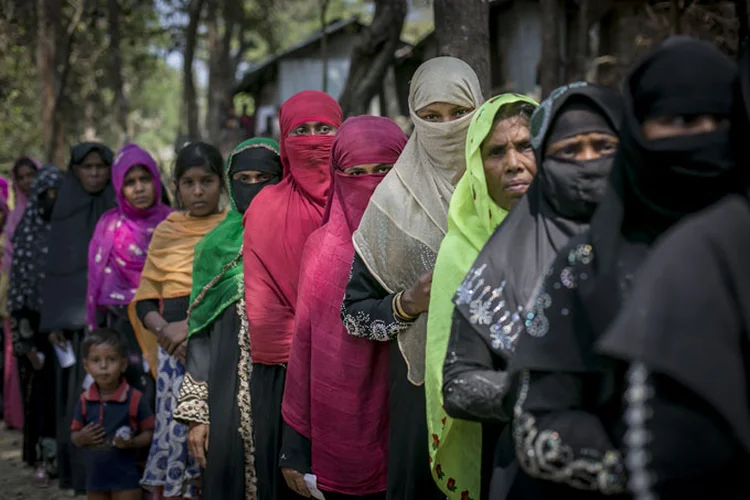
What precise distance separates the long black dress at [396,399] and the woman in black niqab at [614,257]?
111 cm

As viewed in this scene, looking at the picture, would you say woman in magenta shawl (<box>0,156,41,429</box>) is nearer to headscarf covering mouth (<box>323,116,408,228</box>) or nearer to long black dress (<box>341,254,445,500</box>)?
headscarf covering mouth (<box>323,116,408,228</box>)

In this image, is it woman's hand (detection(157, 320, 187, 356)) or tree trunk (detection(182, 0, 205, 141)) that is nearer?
woman's hand (detection(157, 320, 187, 356))

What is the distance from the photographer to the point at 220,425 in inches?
165

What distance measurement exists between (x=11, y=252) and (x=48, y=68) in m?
5.95

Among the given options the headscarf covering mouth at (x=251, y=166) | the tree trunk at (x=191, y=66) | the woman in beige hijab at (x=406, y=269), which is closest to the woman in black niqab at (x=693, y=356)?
the woman in beige hijab at (x=406, y=269)

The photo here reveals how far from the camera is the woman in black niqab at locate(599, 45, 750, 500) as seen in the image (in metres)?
1.60

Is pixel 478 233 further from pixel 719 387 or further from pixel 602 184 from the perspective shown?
pixel 719 387

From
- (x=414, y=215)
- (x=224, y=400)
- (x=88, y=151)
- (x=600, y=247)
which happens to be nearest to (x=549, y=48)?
(x=88, y=151)

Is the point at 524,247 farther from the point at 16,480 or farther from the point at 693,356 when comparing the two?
the point at 16,480

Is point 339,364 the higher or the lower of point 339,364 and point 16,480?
the higher

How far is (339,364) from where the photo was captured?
3.45m

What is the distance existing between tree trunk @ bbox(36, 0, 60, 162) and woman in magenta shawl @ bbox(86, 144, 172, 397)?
793 centimetres

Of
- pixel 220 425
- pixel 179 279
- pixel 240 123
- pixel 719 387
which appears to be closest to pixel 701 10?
pixel 179 279

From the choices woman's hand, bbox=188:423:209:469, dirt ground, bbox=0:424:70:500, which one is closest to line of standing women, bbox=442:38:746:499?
woman's hand, bbox=188:423:209:469
